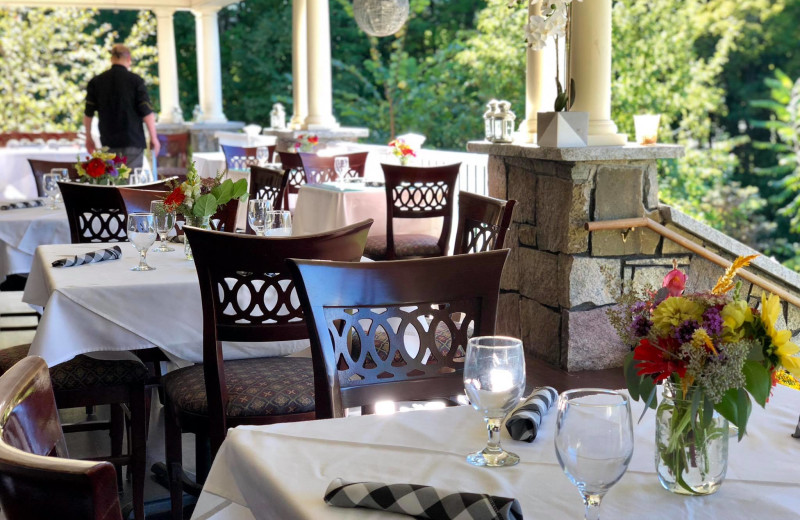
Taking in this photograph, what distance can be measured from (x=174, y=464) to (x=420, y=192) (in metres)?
2.69

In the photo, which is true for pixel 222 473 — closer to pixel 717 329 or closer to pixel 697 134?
pixel 717 329

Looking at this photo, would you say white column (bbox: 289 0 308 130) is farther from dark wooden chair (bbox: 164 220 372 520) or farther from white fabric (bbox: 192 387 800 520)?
white fabric (bbox: 192 387 800 520)

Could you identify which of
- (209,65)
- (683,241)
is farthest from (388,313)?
(209,65)

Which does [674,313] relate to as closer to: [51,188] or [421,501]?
[421,501]

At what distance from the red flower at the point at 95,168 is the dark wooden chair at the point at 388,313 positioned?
2.98 meters

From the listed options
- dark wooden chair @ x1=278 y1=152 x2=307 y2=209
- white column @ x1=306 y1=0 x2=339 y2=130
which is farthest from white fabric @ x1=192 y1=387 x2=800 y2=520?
white column @ x1=306 y1=0 x2=339 y2=130

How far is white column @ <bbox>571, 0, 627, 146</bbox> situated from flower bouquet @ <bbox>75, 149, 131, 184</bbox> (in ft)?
7.09

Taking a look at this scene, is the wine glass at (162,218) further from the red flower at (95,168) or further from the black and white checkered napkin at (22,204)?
the black and white checkered napkin at (22,204)

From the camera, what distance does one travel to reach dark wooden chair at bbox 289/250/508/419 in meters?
1.77

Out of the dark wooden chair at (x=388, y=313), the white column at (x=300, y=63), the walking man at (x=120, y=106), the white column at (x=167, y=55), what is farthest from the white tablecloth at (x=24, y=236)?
the white column at (x=167, y=55)

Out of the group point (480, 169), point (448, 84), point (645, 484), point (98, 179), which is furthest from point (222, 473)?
point (448, 84)

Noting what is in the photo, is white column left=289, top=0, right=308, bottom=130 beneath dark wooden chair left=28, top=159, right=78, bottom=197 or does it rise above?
above

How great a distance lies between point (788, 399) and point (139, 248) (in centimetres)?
192

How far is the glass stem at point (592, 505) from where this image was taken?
3.55 ft
